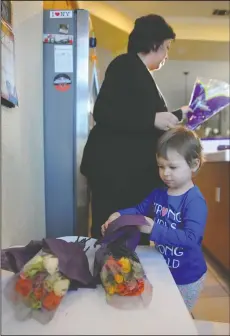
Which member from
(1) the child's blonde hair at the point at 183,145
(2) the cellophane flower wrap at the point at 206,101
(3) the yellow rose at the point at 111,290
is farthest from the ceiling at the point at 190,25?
(3) the yellow rose at the point at 111,290

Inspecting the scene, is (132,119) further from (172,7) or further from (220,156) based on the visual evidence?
(172,7)

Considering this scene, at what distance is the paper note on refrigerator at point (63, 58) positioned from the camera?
5.24ft

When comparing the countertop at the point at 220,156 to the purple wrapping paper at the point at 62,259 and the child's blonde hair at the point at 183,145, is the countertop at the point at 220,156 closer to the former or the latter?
the child's blonde hair at the point at 183,145

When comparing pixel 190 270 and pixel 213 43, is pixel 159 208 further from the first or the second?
pixel 213 43

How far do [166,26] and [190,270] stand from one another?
32.1 inches

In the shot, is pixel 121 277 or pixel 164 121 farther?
pixel 164 121

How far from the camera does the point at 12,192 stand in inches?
42.7

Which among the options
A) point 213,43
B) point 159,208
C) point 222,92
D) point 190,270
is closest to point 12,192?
point 159,208

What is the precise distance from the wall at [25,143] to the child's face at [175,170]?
47 centimetres

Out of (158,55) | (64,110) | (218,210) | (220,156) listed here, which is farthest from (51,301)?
(218,210)

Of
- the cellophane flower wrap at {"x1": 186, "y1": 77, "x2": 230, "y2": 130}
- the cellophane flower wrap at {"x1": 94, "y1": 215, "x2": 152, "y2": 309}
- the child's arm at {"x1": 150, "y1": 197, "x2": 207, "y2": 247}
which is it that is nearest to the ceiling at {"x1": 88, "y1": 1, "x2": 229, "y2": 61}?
the cellophane flower wrap at {"x1": 186, "y1": 77, "x2": 230, "y2": 130}

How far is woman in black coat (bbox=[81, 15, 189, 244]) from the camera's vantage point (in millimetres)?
1153

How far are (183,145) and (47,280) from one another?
22.7 inches

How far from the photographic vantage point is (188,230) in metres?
0.89
